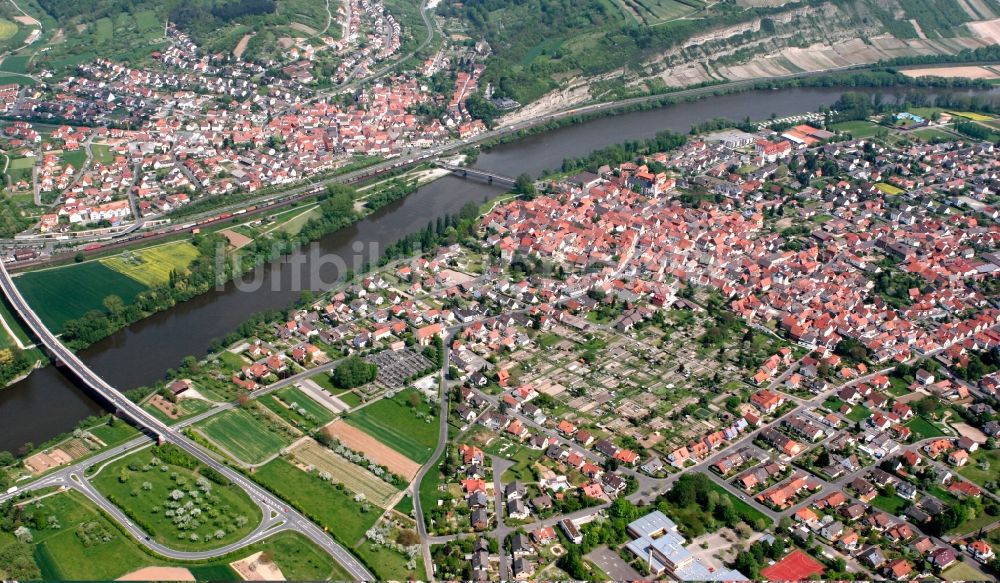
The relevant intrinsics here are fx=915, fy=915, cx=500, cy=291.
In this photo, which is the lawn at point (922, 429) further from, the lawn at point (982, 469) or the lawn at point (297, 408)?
the lawn at point (297, 408)

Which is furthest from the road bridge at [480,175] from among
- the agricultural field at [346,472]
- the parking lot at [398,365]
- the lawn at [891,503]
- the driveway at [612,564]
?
the driveway at [612,564]

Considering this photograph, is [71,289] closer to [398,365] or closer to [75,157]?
[398,365]

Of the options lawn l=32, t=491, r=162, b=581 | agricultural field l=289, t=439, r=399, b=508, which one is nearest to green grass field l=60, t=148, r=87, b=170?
lawn l=32, t=491, r=162, b=581

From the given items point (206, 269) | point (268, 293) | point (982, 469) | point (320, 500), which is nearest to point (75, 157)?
point (206, 269)

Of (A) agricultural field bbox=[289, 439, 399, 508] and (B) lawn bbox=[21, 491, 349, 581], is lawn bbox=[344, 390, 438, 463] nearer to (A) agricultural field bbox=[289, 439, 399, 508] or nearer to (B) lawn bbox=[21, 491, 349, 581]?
(A) agricultural field bbox=[289, 439, 399, 508]

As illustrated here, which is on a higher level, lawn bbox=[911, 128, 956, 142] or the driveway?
lawn bbox=[911, 128, 956, 142]

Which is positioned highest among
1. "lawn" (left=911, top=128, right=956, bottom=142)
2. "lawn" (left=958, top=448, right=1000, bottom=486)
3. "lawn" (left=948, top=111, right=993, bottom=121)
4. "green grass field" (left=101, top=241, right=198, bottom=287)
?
"lawn" (left=948, top=111, right=993, bottom=121)
